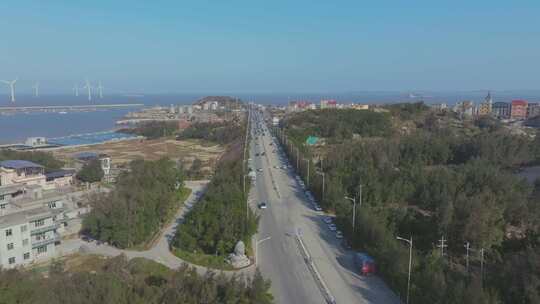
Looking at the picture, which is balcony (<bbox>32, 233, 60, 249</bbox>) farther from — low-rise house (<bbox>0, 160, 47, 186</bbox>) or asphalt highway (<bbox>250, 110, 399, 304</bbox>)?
low-rise house (<bbox>0, 160, 47, 186</bbox>)

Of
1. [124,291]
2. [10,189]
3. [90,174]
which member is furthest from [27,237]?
[90,174]

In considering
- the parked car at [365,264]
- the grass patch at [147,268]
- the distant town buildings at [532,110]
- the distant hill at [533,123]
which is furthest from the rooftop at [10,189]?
the distant town buildings at [532,110]

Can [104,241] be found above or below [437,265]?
below

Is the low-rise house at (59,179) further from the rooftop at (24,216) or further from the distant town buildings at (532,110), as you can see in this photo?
the distant town buildings at (532,110)

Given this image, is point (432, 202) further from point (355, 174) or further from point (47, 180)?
point (47, 180)

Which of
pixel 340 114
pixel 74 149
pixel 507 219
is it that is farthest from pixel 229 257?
pixel 74 149

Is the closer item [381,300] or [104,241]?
[381,300]
